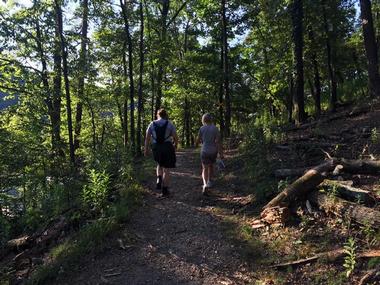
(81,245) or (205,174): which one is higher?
(205,174)

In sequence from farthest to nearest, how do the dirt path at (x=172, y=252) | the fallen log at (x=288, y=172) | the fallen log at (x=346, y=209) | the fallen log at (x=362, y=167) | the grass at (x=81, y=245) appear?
the fallen log at (x=288, y=172), the fallen log at (x=362, y=167), the grass at (x=81, y=245), the dirt path at (x=172, y=252), the fallen log at (x=346, y=209)

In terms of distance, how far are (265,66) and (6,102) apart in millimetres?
17112

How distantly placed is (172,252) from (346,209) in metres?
3.00

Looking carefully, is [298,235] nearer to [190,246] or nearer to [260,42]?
[190,246]

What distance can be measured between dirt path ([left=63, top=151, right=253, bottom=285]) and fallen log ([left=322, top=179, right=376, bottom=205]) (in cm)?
211

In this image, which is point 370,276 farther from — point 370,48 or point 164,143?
point 370,48

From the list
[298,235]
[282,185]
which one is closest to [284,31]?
[282,185]

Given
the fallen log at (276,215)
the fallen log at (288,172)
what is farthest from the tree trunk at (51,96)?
the fallen log at (276,215)

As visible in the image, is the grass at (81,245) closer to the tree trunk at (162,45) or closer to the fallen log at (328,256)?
the fallen log at (328,256)

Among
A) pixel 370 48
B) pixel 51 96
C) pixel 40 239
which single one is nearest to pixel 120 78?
pixel 51 96

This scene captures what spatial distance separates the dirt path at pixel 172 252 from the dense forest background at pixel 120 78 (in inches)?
36.6

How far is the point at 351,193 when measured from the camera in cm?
670

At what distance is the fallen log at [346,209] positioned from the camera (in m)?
5.80

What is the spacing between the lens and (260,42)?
89.7 ft
